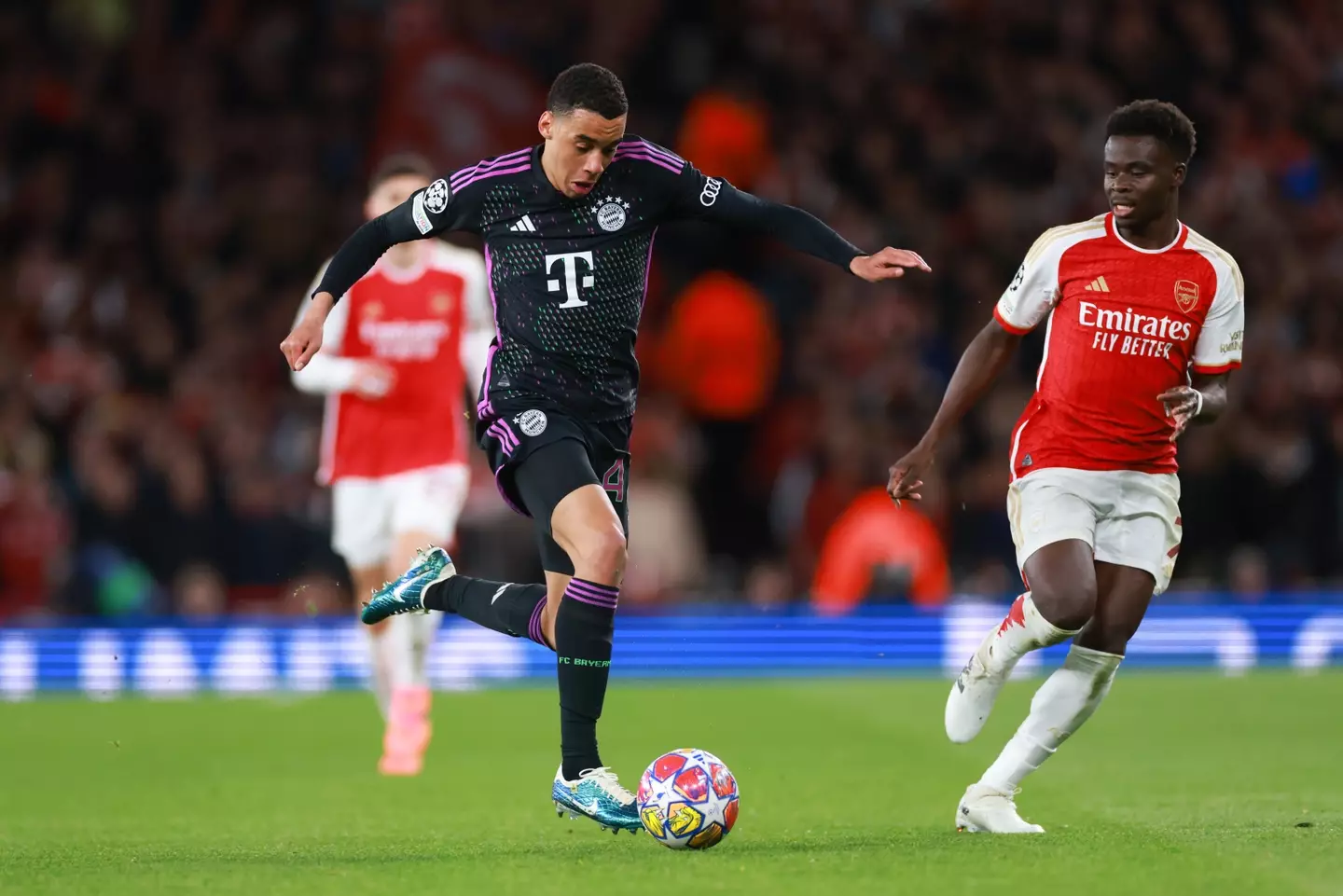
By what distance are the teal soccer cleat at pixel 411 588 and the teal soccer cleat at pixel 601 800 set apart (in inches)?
52.3

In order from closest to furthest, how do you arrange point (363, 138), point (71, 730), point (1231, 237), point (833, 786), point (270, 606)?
1. point (833, 786)
2. point (71, 730)
3. point (270, 606)
4. point (1231, 237)
5. point (363, 138)

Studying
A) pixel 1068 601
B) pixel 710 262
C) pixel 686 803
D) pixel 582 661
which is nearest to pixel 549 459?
pixel 582 661

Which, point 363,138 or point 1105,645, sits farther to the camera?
point 363,138

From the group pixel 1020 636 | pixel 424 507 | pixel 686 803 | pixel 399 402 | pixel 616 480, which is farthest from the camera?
pixel 399 402

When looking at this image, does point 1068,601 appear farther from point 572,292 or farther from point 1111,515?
point 572,292

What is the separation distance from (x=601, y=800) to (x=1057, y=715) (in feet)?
4.98

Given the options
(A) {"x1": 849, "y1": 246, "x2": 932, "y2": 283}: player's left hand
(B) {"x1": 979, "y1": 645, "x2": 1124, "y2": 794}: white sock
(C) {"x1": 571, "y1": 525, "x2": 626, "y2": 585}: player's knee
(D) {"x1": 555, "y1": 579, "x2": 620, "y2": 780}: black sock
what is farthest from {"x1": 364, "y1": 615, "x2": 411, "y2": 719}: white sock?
(A) {"x1": 849, "y1": 246, "x2": 932, "y2": 283}: player's left hand

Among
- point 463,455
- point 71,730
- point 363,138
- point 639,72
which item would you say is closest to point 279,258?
point 363,138

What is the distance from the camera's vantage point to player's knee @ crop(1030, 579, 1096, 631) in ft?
20.6

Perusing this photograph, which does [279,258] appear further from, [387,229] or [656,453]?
[387,229]

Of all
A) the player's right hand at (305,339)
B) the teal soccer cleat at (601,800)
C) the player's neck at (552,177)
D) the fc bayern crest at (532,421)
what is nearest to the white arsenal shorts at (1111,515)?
the teal soccer cleat at (601,800)

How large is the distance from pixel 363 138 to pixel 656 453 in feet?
15.4

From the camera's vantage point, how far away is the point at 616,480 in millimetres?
6887

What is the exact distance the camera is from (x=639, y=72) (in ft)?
58.0
